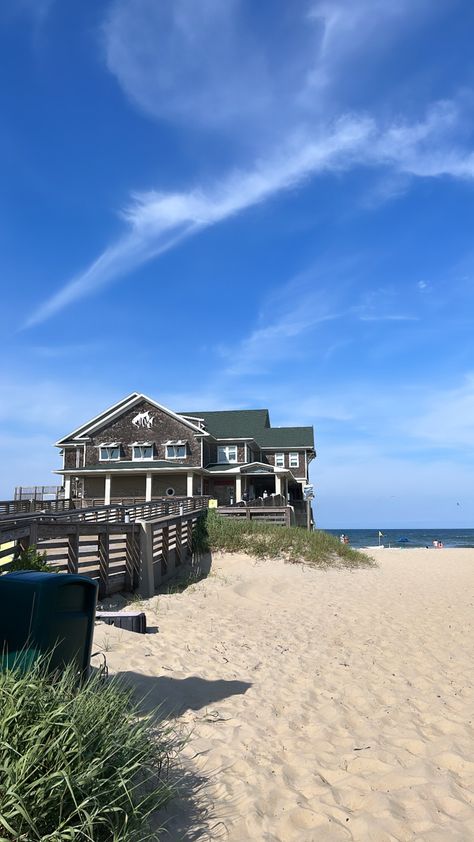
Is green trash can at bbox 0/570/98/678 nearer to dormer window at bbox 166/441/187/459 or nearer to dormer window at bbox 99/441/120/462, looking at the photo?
dormer window at bbox 166/441/187/459

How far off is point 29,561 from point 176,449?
1132 inches

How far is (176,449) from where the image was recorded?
37656mm

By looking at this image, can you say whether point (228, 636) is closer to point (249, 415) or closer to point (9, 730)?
point (9, 730)

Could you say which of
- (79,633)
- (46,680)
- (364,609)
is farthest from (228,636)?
(46,680)

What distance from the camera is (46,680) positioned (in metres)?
3.79

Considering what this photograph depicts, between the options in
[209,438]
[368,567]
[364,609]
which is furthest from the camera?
[209,438]

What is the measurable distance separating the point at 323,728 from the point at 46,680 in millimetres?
3119

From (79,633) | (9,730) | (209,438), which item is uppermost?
(209,438)

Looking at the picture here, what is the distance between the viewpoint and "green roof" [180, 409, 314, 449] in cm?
4466

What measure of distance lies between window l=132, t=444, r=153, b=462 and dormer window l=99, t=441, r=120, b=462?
112cm

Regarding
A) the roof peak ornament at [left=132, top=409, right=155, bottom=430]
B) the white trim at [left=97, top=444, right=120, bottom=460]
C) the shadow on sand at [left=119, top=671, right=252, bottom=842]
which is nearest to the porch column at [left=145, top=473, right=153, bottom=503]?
the white trim at [left=97, top=444, right=120, bottom=460]

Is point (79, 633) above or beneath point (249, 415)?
beneath

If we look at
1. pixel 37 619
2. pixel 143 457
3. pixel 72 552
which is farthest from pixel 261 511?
pixel 37 619

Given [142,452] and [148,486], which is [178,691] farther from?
[142,452]
